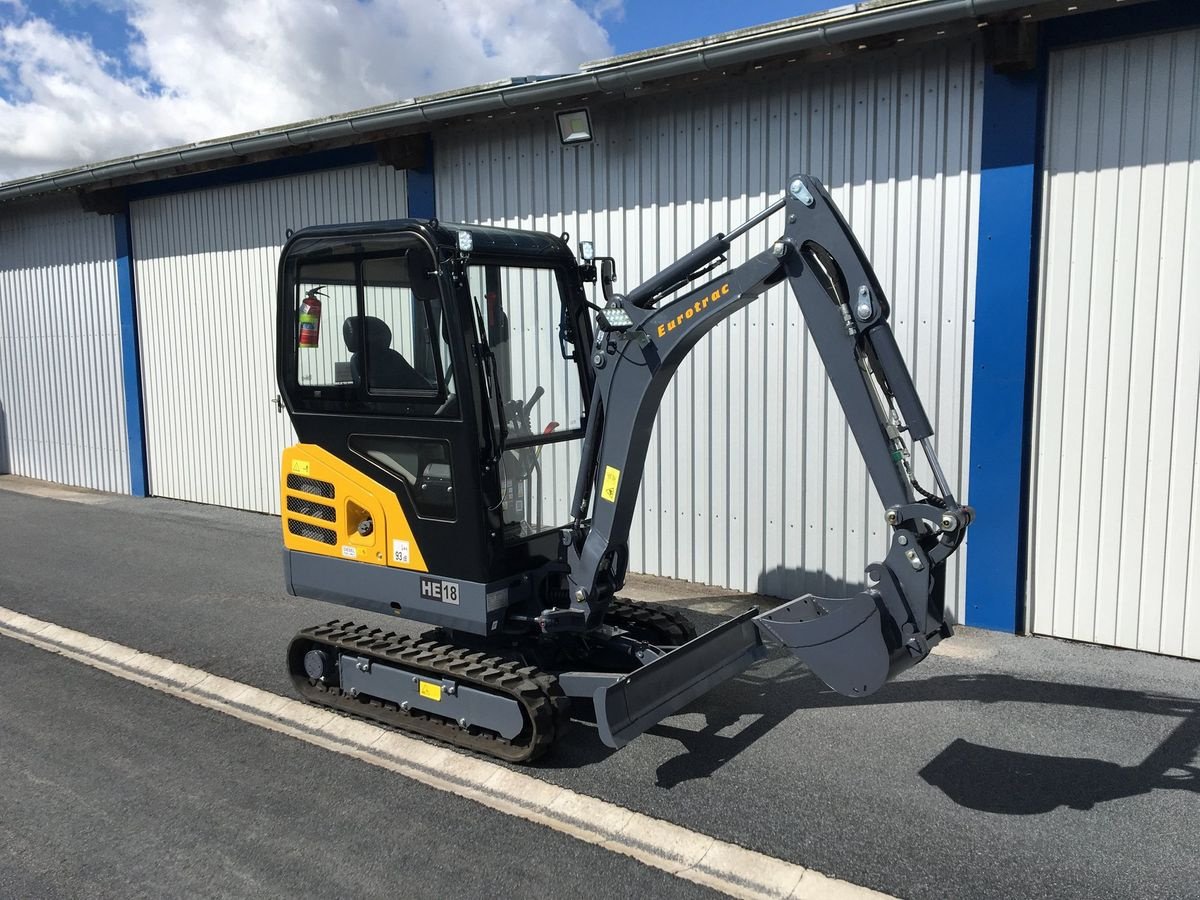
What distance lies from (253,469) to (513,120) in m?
5.33

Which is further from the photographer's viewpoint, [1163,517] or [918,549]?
[1163,517]

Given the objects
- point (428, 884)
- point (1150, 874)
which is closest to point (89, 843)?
point (428, 884)

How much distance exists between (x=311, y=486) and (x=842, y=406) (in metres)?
2.81

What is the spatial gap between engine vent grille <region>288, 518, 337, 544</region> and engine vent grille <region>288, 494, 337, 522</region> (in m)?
0.05

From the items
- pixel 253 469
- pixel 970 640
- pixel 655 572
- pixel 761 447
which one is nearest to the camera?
pixel 970 640

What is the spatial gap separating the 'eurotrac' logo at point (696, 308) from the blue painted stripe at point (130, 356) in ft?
33.7

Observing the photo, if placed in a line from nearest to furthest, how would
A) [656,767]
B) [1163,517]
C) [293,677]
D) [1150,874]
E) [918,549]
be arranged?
[1150,874], [918,549], [656,767], [293,677], [1163,517]

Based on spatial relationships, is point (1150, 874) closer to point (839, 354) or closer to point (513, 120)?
point (839, 354)

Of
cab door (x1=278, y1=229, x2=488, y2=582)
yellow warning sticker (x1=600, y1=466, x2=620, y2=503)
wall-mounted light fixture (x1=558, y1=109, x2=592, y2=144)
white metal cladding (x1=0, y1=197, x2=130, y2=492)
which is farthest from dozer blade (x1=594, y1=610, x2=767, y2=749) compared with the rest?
white metal cladding (x1=0, y1=197, x2=130, y2=492)

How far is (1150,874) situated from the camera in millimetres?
3637

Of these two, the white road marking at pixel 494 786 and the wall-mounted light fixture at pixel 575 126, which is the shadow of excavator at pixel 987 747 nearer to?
the white road marking at pixel 494 786

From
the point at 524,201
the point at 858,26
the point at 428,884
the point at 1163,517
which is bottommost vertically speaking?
the point at 428,884

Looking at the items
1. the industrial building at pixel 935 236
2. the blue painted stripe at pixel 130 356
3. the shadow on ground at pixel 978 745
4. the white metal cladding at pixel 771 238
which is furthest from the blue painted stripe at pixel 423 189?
the shadow on ground at pixel 978 745

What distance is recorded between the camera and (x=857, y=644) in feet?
13.2
